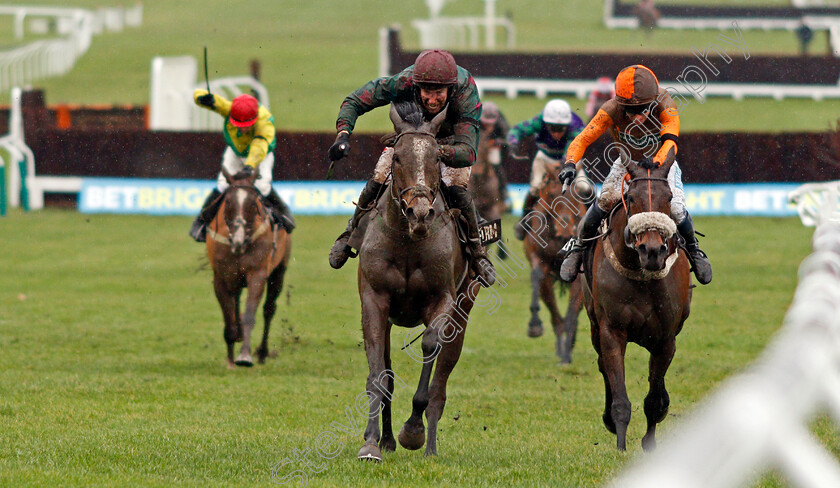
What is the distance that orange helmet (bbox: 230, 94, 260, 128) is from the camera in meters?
11.1

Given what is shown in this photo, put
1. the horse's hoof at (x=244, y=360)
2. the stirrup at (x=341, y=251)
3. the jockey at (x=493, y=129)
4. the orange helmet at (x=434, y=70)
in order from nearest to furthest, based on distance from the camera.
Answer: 1. the orange helmet at (x=434, y=70)
2. the stirrup at (x=341, y=251)
3. the horse's hoof at (x=244, y=360)
4. the jockey at (x=493, y=129)

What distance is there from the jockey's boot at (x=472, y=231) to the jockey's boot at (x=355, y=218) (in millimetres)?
489

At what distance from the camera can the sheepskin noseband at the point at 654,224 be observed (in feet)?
21.3

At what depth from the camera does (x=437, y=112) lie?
7.05 meters

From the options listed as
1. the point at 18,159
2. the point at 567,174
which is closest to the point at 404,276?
the point at 567,174

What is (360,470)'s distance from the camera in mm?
6551

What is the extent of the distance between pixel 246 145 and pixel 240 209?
0.82 meters

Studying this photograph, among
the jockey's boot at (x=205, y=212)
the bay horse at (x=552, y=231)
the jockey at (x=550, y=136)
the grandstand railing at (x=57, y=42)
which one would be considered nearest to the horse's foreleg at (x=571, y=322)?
the bay horse at (x=552, y=231)

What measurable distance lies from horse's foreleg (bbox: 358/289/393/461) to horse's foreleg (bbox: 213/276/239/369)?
447 centimetres

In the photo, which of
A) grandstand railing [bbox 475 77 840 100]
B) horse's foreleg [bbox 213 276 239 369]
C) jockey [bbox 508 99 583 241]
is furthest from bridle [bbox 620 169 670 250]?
grandstand railing [bbox 475 77 840 100]

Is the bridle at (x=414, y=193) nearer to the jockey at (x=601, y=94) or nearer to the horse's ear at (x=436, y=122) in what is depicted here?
the horse's ear at (x=436, y=122)

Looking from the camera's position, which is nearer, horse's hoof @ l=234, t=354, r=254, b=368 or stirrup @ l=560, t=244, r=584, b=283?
stirrup @ l=560, t=244, r=584, b=283

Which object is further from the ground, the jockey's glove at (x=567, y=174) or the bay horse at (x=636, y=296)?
the jockey's glove at (x=567, y=174)

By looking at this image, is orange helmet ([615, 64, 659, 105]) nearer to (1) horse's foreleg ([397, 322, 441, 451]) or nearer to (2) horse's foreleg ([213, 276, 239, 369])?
(1) horse's foreleg ([397, 322, 441, 451])
